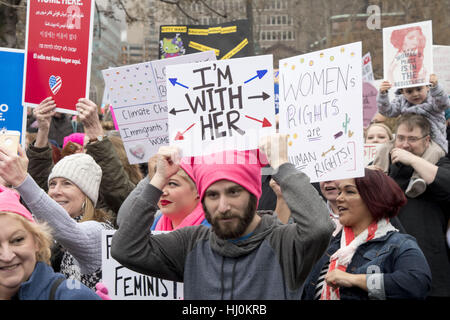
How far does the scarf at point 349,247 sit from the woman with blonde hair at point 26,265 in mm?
1475

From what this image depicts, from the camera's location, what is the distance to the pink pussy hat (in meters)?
2.98

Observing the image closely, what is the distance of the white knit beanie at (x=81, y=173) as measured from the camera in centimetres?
430

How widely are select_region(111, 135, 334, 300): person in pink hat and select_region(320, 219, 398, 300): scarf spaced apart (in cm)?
81

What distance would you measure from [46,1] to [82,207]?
5.56ft

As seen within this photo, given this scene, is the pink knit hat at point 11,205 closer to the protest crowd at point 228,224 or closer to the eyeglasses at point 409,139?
the protest crowd at point 228,224

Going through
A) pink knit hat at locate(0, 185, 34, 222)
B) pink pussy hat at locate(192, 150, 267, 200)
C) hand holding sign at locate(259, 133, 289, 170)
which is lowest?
pink knit hat at locate(0, 185, 34, 222)

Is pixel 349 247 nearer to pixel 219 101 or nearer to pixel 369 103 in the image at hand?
pixel 219 101

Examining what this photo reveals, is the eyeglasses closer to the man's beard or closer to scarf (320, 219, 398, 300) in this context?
scarf (320, 219, 398, 300)

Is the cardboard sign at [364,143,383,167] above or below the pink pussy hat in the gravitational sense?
above

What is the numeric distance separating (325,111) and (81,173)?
162 centimetres

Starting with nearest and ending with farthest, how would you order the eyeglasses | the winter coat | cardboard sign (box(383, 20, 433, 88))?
the winter coat → the eyeglasses → cardboard sign (box(383, 20, 433, 88))

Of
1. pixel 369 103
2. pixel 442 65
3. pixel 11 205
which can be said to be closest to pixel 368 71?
pixel 369 103

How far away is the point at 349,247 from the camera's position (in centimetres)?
380

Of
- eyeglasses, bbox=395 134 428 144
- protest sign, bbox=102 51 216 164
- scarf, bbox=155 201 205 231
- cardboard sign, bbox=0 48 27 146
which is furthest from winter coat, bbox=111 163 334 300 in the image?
eyeglasses, bbox=395 134 428 144
